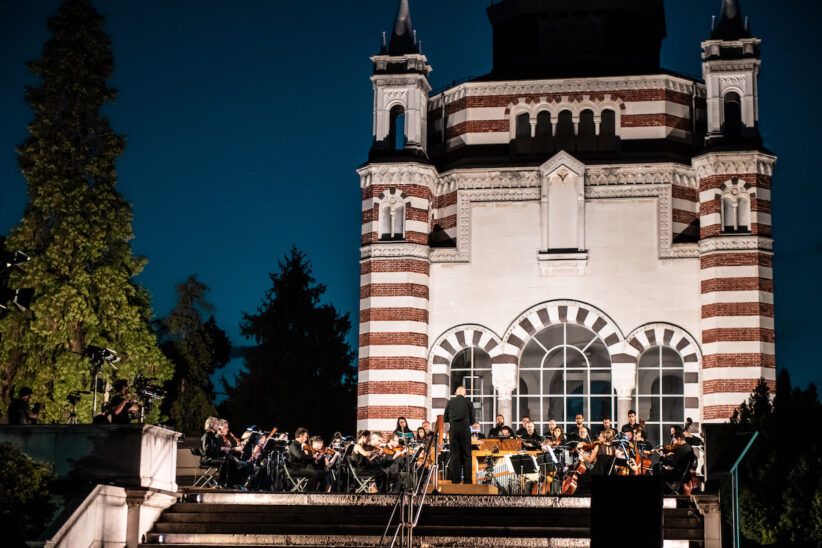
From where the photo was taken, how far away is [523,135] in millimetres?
A: 30500

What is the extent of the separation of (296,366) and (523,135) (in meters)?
22.5

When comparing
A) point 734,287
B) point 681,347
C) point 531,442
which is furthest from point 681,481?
point 734,287

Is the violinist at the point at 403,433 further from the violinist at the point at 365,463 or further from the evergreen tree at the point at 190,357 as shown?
the evergreen tree at the point at 190,357

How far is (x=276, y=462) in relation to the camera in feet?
76.7

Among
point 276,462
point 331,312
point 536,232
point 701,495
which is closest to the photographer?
point 701,495

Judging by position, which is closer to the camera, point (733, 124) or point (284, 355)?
point (733, 124)

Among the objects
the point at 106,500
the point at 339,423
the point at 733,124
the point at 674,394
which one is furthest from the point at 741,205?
the point at 339,423

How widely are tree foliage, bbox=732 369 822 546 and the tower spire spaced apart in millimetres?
15298

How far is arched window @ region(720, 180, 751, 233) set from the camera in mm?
28500

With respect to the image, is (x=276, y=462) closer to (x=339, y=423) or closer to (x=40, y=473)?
(x=40, y=473)

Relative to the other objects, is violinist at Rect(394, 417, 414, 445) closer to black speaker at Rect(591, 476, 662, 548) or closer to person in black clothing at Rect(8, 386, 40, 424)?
person in black clothing at Rect(8, 386, 40, 424)

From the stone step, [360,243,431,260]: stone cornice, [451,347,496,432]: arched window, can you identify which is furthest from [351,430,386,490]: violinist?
[360,243,431,260]: stone cornice

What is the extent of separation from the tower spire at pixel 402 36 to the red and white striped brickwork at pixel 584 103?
1493 mm

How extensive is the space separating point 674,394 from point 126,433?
14743mm
